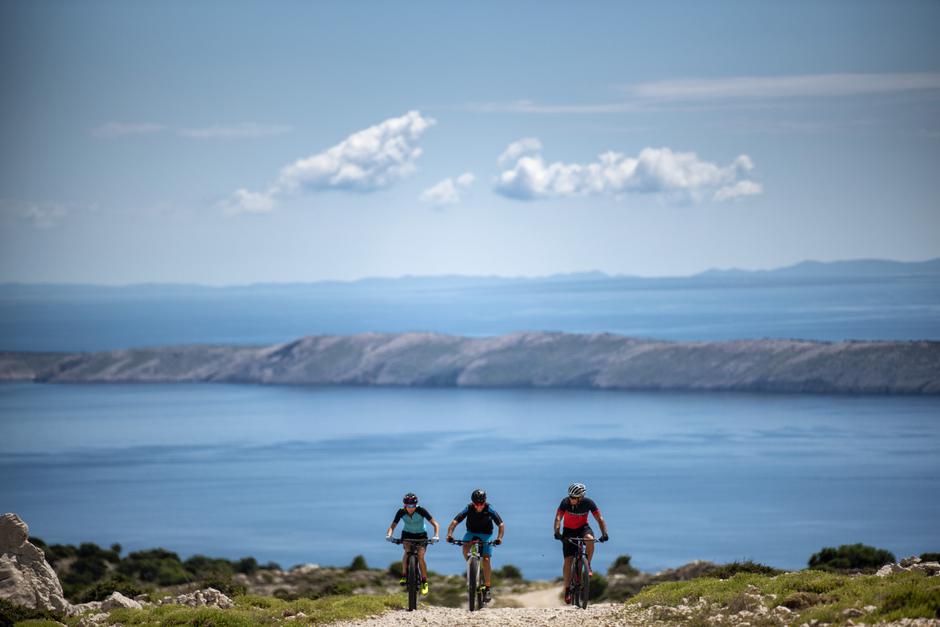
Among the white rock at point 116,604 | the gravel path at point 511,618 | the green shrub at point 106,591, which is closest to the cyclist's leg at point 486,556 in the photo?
the gravel path at point 511,618

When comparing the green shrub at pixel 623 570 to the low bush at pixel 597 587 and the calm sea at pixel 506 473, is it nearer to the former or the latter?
the low bush at pixel 597 587

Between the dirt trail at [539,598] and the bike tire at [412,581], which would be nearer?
the bike tire at [412,581]

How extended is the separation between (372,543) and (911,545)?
42135mm

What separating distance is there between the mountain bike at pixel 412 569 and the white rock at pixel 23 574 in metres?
7.24

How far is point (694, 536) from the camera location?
9800 centimetres

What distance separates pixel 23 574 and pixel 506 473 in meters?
108

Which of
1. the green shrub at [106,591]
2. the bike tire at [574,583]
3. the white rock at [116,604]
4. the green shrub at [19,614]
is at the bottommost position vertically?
the green shrub at [106,591]

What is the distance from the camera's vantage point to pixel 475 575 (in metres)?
21.1

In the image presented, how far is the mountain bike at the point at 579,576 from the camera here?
20.5 metres

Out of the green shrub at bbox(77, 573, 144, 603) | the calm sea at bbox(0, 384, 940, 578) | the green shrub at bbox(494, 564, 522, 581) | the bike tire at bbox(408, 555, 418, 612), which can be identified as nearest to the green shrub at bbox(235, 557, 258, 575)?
the green shrub at bbox(494, 564, 522, 581)

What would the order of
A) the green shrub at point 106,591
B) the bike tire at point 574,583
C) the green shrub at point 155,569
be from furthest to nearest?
the green shrub at point 155,569 < the green shrub at point 106,591 < the bike tire at point 574,583

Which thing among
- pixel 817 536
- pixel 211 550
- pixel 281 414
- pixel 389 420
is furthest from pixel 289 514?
pixel 281 414

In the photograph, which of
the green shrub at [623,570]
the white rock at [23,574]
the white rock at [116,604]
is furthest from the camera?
the green shrub at [623,570]

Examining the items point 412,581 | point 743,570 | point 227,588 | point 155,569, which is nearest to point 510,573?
point 155,569
